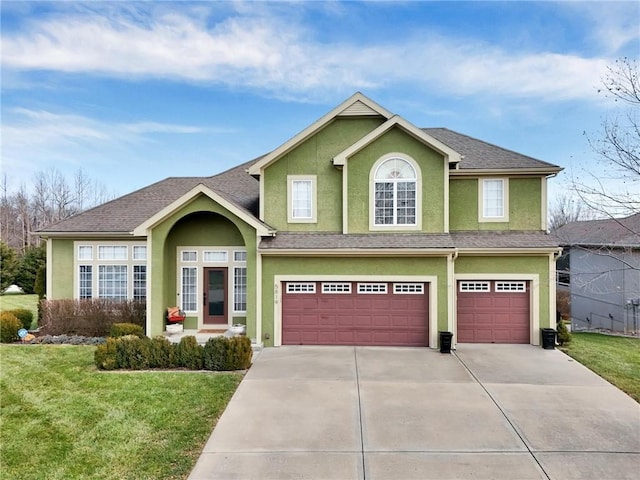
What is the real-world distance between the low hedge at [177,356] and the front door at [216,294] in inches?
145

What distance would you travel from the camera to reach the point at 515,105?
67.2ft

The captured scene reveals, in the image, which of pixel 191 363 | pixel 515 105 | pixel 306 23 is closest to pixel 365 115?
pixel 306 23

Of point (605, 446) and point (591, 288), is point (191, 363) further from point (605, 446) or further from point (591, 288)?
point (591, 288)

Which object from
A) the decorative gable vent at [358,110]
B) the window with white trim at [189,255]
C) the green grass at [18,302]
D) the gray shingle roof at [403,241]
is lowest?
the green grass at [18,302]

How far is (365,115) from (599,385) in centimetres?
1069

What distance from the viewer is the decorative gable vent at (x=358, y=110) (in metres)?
13.1

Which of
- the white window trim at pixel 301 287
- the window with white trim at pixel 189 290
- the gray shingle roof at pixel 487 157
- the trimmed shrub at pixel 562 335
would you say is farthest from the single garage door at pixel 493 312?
the window with white trim at pixel 189 290

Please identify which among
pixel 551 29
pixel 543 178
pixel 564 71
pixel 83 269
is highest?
pixel 551 29

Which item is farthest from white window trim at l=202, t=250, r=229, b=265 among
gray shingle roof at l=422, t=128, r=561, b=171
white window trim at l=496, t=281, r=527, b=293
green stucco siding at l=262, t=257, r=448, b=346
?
white window trim at l=496, t=281, r=527, b=293

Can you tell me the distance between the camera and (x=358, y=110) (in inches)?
517

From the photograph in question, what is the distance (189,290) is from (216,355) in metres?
4.63

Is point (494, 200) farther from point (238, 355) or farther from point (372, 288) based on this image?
point (238, 355)

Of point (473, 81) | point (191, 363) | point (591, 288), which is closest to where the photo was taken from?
point (191, 363)

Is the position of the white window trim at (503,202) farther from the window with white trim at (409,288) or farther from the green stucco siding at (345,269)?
the window with white trim at (409,288)
